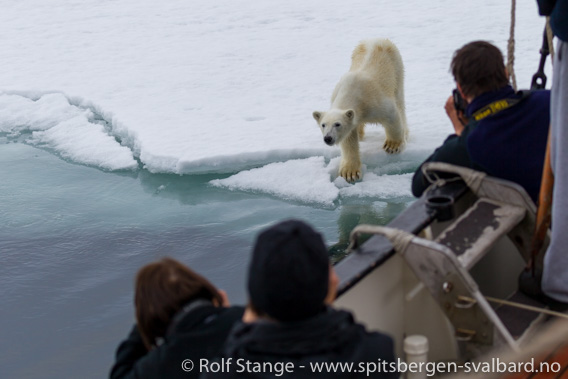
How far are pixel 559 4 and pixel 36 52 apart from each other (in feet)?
25.0

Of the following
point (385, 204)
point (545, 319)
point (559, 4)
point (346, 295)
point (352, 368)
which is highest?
point (559, 4)

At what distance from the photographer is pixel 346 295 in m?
1.83

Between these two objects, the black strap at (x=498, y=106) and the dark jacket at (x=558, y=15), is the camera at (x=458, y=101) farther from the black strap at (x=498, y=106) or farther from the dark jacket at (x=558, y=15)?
the dark jacket at (x=558, y=15)

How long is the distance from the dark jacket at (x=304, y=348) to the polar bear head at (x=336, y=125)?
3.40 meters

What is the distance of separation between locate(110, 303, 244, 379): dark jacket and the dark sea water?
5.39 ft

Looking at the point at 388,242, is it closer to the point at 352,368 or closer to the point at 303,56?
the point at 352,368

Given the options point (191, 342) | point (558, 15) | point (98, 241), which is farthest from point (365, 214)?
point (191, 342)

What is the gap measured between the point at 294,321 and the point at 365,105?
12.9ft

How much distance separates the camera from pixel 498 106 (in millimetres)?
2078

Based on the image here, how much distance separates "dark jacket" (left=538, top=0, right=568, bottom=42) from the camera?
162 cm

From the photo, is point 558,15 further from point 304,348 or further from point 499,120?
point 304,348

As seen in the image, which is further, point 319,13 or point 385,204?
point 319,13

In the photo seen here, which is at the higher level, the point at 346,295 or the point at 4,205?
the point at 346,295

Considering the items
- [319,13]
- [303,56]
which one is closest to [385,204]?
[303,56]
